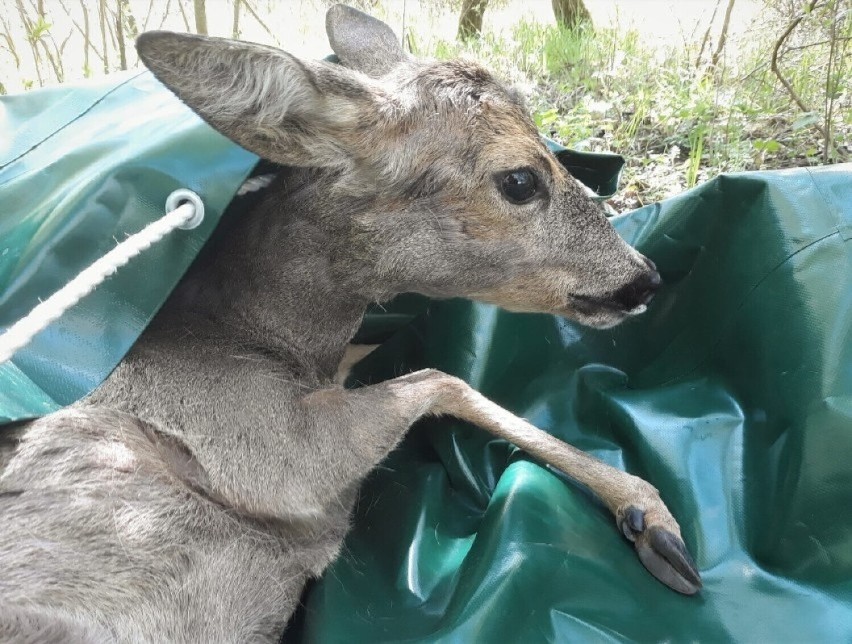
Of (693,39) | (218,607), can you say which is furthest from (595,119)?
(218,607)

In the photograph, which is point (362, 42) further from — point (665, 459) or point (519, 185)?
point (665, 459)

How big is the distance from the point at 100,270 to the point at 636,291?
163 cm

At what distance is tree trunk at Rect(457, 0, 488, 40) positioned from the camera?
318 inches

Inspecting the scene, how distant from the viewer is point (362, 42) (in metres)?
2.91

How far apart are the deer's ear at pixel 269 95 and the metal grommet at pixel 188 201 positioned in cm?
21

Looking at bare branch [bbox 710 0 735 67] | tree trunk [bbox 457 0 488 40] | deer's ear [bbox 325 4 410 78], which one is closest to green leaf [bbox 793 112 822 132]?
bare branch [bbox 710 0 735 67]

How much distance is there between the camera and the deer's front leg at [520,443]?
2180 mm

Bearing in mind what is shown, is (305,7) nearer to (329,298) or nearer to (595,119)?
(595,119)

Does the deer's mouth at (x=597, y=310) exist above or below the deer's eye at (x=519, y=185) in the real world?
below

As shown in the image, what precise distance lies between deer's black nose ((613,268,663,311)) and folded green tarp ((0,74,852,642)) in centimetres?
27

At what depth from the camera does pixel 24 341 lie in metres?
1.65

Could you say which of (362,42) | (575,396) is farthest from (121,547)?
(362,42)

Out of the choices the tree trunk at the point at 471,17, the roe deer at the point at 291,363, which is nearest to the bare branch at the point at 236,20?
the tree trunk at the point at 471,17

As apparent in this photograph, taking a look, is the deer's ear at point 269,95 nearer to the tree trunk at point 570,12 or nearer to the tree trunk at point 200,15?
the tree trunk at point 200,15
